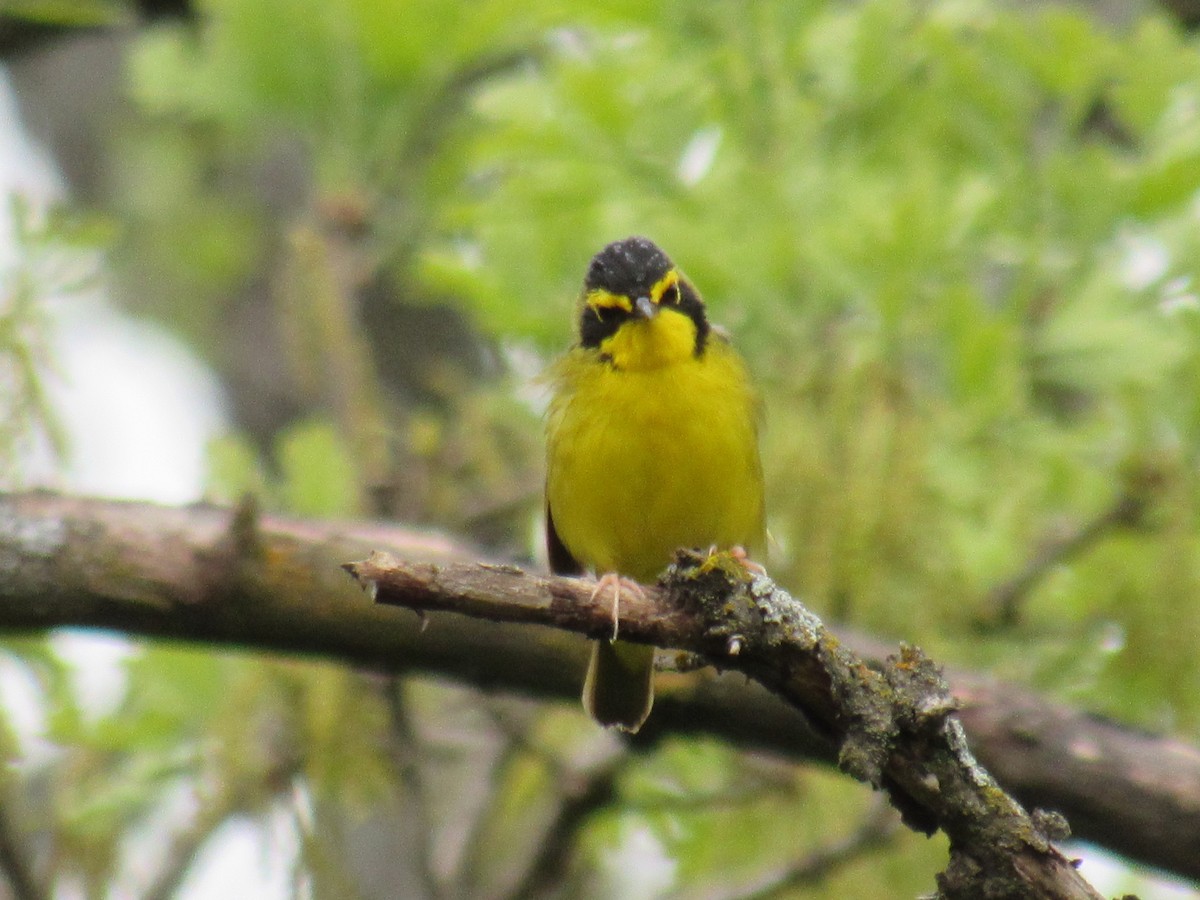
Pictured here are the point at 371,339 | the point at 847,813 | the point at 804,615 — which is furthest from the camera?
the point at 371,339

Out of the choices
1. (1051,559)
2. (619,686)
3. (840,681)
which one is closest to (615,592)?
(840,681)

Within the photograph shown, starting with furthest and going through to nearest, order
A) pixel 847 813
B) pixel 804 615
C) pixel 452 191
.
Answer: pixel 452 191 < pixel 847 813 < pixel 804 615

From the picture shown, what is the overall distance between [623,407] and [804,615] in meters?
1.93

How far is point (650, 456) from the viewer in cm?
519

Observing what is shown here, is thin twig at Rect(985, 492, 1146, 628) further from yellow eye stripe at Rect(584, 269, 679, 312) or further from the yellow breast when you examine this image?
yellow eye stripe at Rect(584, 269, 679, 312)

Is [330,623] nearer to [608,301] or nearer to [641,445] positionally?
[641,445]

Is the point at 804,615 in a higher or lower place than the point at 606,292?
lower

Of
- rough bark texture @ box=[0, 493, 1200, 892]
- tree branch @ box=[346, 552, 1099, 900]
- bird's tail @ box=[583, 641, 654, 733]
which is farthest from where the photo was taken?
bird's tail @ box=[583, 641, 654, 733]

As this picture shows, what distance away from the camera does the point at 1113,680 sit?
556 centimetres

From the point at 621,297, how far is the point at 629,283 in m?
0.05

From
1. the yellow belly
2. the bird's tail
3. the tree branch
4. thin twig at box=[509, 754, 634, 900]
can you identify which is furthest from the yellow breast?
the tree branch

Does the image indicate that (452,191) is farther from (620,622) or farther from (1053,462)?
(620,622)

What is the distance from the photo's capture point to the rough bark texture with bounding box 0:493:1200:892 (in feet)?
15.8

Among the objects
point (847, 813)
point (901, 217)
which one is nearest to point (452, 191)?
point (901, 217)
